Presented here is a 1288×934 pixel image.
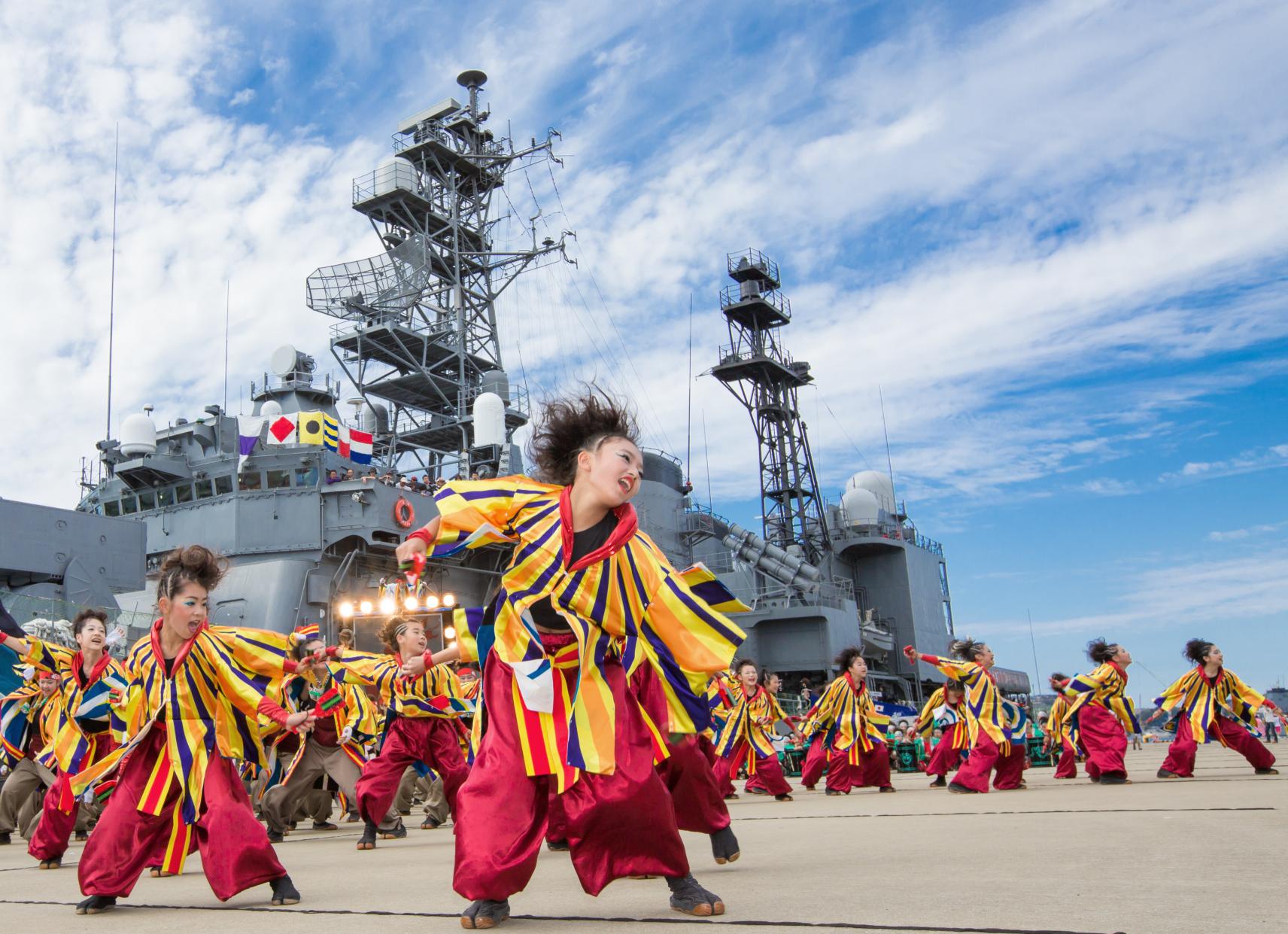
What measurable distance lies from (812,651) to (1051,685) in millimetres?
24815

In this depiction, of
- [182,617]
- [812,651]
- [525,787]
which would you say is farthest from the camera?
[812,651]

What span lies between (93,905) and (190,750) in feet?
2.44

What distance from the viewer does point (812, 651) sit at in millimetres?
37219

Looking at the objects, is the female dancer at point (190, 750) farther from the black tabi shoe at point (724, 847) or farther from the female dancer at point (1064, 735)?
the female dancer at point (1064, 735)

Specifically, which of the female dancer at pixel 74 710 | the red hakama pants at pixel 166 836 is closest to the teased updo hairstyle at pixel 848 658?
the female dancer at pixel 74 710

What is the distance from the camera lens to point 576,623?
3951 millimetres

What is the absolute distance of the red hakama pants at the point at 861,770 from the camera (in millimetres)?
12875

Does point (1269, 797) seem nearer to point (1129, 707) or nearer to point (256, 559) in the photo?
point (1129, 707)

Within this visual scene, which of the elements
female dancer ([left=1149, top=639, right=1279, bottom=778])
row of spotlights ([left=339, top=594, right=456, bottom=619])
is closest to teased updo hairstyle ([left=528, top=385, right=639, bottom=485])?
female dancer ([left=1149, top=639, right=1279, bottom=778])

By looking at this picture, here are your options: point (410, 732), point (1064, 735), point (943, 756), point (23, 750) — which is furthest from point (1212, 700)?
point (23, 750)

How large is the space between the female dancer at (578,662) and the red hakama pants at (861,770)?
30.4ft

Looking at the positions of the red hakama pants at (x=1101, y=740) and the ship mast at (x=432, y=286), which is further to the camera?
the ship mast at (x=432, y=286)

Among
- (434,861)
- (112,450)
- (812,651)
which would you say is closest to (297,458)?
(112,450)

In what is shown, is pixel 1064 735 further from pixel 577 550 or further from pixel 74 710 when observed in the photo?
pixel 74 710
